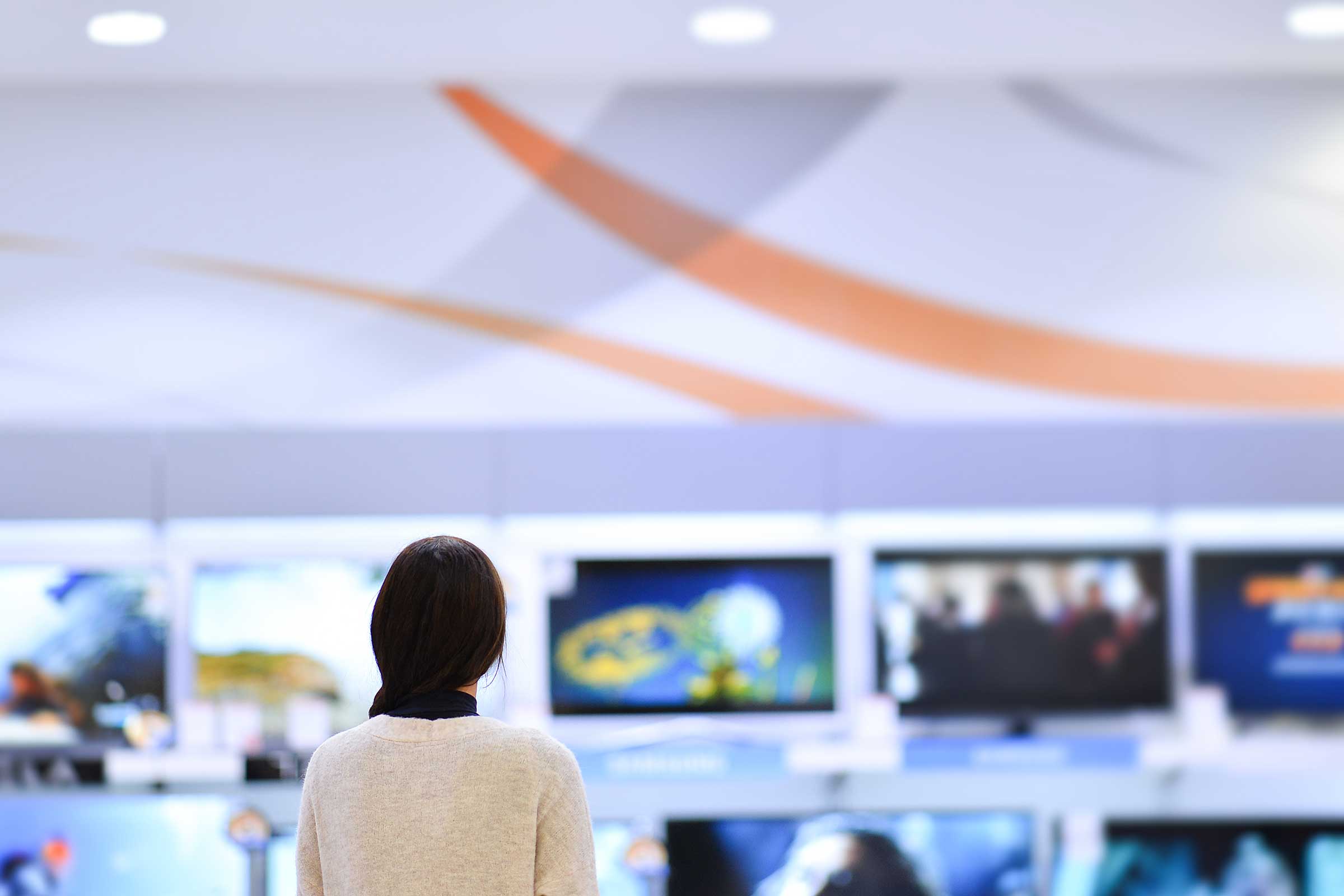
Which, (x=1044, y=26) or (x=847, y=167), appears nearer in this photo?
(x=1044, y=26)

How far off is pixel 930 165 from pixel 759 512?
1102mm

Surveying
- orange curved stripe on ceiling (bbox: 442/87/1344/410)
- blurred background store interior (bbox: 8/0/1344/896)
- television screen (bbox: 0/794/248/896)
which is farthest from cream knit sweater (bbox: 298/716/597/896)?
orange curved stripe on ceiling (bbox: 442/87/1344/410)

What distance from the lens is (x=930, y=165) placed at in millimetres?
3857

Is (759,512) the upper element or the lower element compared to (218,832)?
upper

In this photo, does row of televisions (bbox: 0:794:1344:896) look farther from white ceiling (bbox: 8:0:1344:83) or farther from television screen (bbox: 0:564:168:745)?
white ceiling (bbox: 8:0:1344:83)

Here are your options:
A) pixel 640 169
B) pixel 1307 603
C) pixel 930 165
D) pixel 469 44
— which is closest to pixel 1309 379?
pixel 1307 603

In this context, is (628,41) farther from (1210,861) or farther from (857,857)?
(1210,861)

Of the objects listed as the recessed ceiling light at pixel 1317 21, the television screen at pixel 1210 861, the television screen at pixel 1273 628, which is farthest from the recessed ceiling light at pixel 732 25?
the television screen at pixel 1210 861

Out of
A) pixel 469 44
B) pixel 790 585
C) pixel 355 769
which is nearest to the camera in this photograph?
pixel 355 769

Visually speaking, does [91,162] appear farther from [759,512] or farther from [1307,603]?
[1307,603]

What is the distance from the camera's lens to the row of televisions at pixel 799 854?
3.41 metres

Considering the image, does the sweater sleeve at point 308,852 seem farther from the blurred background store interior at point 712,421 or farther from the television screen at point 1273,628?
the television screen at point 1273,628

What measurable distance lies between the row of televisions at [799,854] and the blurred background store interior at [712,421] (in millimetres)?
10

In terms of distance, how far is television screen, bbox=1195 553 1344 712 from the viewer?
11.1 feet
